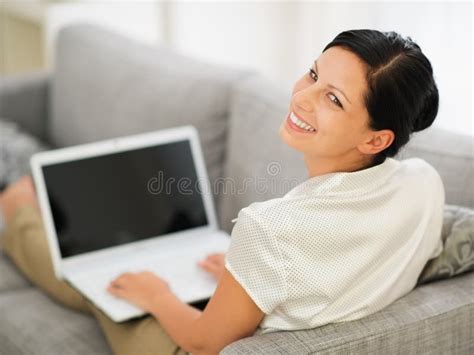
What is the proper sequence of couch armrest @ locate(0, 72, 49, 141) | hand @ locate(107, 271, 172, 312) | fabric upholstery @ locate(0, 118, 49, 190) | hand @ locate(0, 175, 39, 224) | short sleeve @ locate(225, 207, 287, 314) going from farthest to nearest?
couch armrest @ locate(0, 72, 49, 141) < fabric upholstery @ locate(0, 118, 49, 190) < hand @ locate(0, 175, 39, 224) < hand @ locate(107, 271, 172, 312) < short sleeve @ locate(225, 207, 287, 314)

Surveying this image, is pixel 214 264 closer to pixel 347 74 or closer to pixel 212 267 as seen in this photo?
pixel 212 267

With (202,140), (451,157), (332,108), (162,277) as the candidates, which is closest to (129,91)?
(202,140)

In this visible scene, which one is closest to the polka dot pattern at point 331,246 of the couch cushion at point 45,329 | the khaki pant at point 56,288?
the khaki pant at point 56,288

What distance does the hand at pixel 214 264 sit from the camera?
154cm

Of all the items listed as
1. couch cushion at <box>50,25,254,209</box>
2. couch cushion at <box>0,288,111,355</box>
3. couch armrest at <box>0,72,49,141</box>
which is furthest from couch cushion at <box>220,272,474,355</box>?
couch armrest at <box>0,72,49,141</box>

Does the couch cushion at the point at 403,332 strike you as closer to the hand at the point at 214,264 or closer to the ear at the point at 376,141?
the ear at the point at 376,141

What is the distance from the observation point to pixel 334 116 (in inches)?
45.4

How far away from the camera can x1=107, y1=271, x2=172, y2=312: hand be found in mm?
1398

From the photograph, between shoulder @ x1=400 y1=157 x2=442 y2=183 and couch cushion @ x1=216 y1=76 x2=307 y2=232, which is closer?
shoulder @ x1=400 y1=157 x2=442 y2=183

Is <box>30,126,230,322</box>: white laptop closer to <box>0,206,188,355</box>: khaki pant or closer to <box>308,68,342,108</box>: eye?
<box>0,206,188,355</box>: khaki pant

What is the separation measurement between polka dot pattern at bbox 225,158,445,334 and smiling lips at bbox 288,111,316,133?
75mm

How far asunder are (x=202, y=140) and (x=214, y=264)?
46 cm

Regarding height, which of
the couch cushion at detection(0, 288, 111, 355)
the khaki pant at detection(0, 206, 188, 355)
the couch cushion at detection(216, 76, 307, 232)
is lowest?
the couch cushion at detection(0, 288, 111, 355)

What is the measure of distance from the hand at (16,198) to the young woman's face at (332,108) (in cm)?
104
